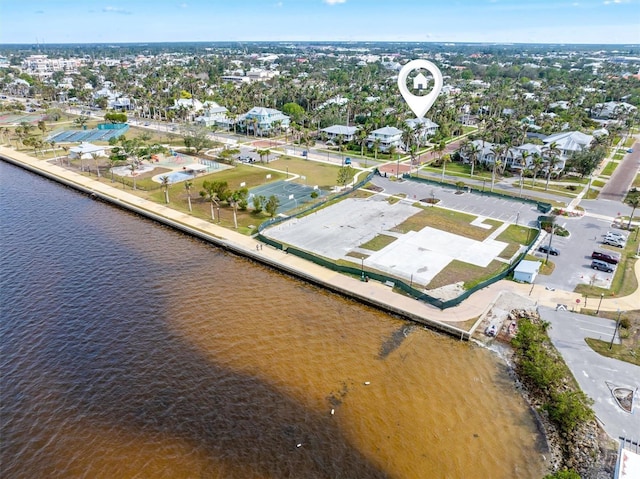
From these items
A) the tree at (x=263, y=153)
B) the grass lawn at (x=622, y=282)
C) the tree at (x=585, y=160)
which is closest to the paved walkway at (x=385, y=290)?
the grass lawn at (x=622, y=282)

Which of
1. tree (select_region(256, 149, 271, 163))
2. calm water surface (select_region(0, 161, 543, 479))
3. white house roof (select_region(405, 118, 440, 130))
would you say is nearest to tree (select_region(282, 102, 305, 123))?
white house roof (select_region(405, 118, 440, 130))

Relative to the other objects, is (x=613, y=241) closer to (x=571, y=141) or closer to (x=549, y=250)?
(x=549, y=250)

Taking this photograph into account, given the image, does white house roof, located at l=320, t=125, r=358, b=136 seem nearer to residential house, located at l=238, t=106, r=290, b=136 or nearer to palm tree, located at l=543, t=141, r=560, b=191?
residential house, located at l=238, t=106, r=290, b=136

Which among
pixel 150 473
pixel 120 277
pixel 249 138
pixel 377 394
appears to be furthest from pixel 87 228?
pixel 249 138

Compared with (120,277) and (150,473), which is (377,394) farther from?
(120,277)

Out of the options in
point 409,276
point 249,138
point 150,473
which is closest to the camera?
point 150,473

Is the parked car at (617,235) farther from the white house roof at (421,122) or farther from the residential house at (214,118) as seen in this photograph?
the residential house at (214,118)

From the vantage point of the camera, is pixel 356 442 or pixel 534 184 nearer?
pixel 356 442
